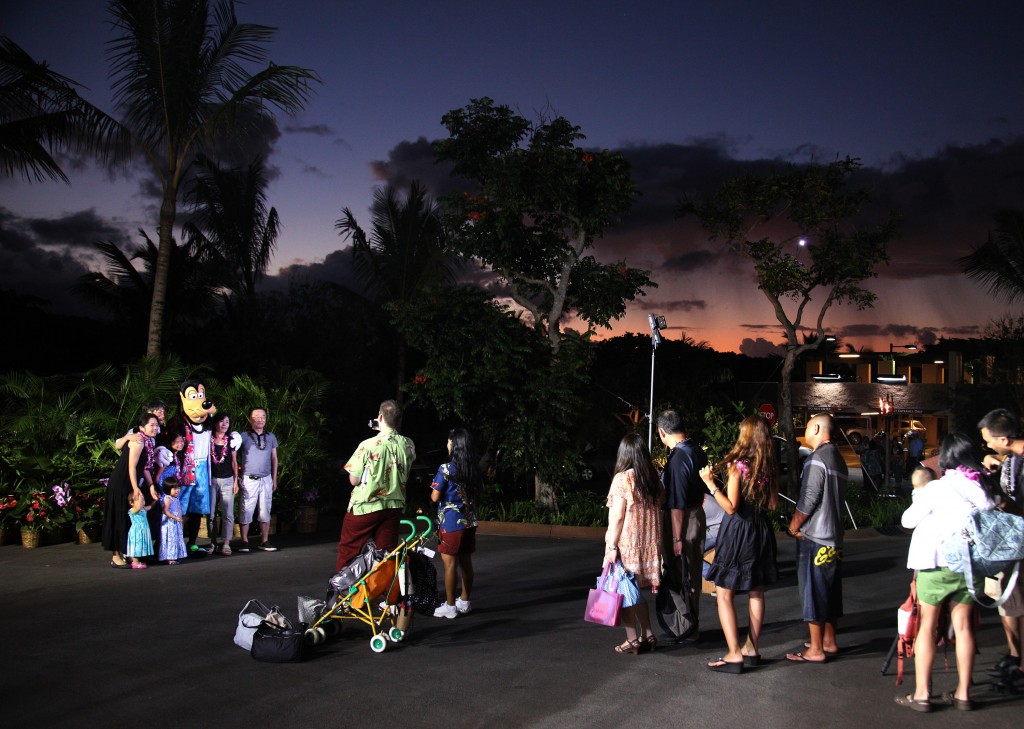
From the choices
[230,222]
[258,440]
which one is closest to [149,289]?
[230,222]

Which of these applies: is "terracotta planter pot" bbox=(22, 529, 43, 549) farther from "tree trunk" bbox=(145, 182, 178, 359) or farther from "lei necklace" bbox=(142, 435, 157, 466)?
"tree trunk" bbox=(145, 182, 178, 359)

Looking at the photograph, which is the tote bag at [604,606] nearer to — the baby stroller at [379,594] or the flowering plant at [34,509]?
the baby stroller at [379,594]

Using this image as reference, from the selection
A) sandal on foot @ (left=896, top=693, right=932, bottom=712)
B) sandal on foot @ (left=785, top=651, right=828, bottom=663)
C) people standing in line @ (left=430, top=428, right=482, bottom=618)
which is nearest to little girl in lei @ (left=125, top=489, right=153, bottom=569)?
people standing in line @ (left=430, top=428, right=482, bottom=618)

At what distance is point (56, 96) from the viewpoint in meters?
14.1

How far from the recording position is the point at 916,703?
17.8 feet

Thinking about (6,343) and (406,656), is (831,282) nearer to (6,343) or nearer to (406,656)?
(406,656)

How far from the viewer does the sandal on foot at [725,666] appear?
6.13 m

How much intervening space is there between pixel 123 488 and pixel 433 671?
5.40 metres

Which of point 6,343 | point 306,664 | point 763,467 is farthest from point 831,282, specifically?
point 6,343

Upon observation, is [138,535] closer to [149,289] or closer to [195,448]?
[195,448]

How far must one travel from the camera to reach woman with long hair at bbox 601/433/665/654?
6316mm

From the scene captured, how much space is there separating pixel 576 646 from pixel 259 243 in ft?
70.0

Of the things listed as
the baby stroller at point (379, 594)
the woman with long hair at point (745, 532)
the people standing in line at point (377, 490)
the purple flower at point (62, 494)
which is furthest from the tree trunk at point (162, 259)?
the woman with long hair at point (745, 532)

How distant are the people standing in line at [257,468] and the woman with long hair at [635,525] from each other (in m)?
5.97
